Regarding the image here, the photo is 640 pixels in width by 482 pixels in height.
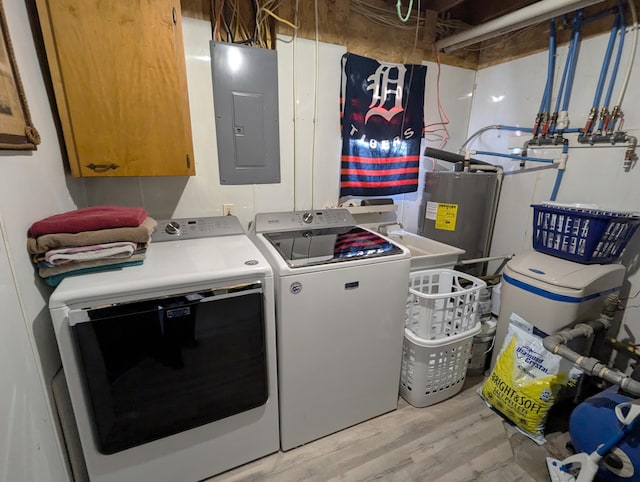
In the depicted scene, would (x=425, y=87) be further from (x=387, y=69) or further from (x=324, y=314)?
(x=324, y=314)

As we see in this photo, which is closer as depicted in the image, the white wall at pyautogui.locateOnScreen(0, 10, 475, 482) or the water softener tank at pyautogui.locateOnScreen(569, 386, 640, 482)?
the white wall at pyautogui.locateOnScreen(0, 10, 475, 482)

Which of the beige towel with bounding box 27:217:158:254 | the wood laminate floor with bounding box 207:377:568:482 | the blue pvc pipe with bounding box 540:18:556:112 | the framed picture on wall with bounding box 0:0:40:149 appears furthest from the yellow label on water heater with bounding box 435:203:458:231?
the framed picture on wall with bounding box 0:0:40:149

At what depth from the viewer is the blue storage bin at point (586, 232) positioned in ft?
4.88

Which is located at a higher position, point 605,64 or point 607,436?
point 605,64

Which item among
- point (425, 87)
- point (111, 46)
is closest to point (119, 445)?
point (111, 46)

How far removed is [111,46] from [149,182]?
66 centimetres

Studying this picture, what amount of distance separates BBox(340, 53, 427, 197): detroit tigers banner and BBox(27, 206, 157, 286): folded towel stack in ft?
4.47

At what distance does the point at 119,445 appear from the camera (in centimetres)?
112

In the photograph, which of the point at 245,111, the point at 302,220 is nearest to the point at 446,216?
the point at 302,220

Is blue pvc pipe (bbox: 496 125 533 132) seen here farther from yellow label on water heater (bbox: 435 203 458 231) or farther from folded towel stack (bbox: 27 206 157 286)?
folded towel stack (bbox: 27 206 157 286)

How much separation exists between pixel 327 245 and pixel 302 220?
1.22 ft

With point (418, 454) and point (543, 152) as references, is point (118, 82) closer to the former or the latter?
point (418, 454)

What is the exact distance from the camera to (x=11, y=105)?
2.97 feet

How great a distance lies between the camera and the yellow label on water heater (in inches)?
83.9
